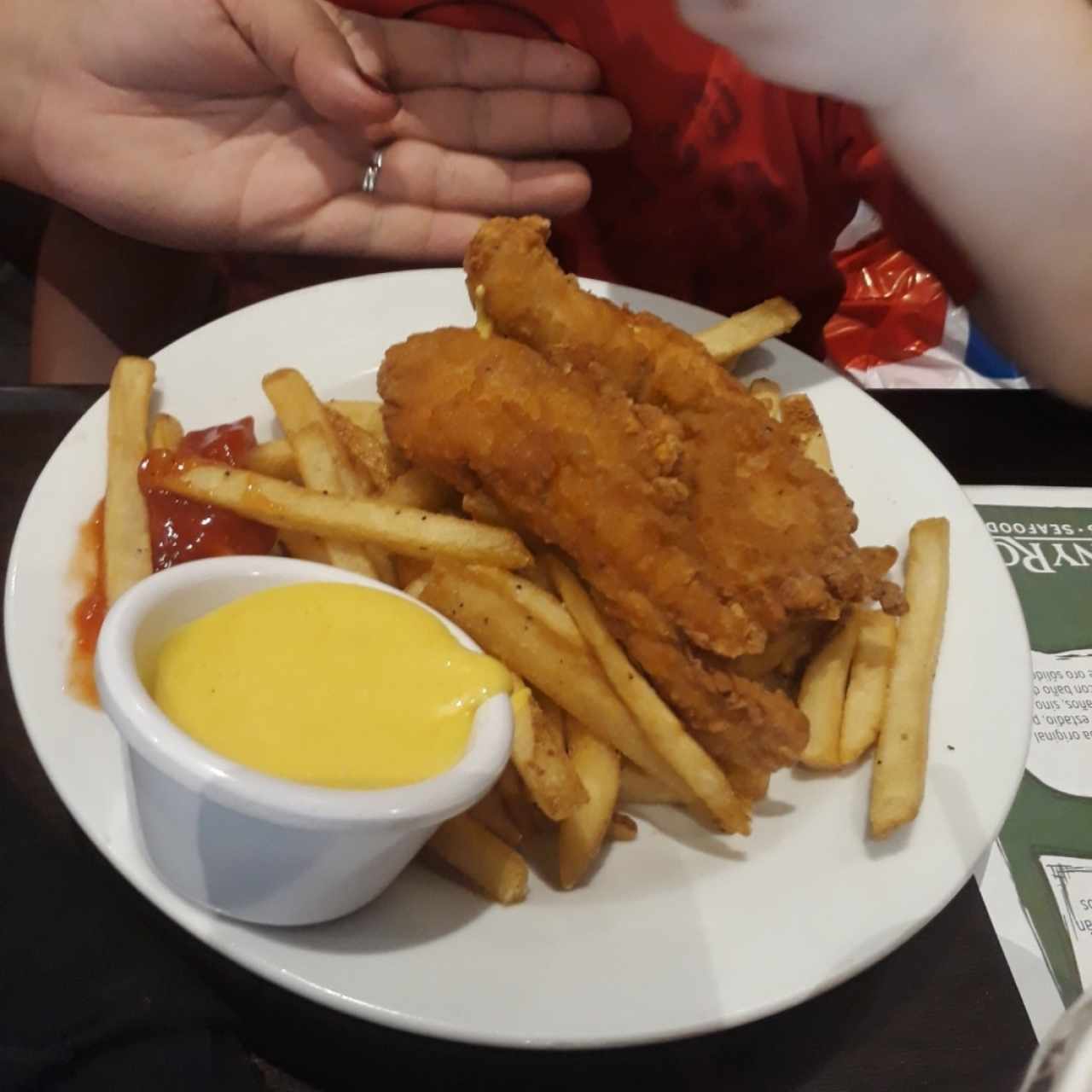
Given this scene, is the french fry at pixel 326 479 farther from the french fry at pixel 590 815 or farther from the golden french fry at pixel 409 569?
the french fry at pixel 590 815

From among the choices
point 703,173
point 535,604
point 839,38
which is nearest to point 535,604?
point 535,604

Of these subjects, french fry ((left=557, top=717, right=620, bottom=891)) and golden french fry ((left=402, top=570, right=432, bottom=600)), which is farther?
golden french fry ((left=402, top=570, right=432, bottom=600))

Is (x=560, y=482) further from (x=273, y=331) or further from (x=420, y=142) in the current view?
(x=420, y=142)

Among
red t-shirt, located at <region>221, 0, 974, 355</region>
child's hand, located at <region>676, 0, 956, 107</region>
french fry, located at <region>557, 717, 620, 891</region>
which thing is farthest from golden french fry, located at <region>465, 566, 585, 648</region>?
red t-shirt, located at <region>221, 0, 974, 355</region>

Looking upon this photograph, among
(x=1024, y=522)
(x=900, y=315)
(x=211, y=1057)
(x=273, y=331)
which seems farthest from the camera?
(x=900, y=315)

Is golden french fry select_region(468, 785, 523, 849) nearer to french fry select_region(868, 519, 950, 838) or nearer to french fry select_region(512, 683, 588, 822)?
french fry select_region(512, 683, 588, 822)

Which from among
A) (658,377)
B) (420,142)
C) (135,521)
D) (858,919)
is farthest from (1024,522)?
(135,521)

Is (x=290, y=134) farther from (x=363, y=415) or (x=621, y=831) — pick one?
(x=621, y=831)
